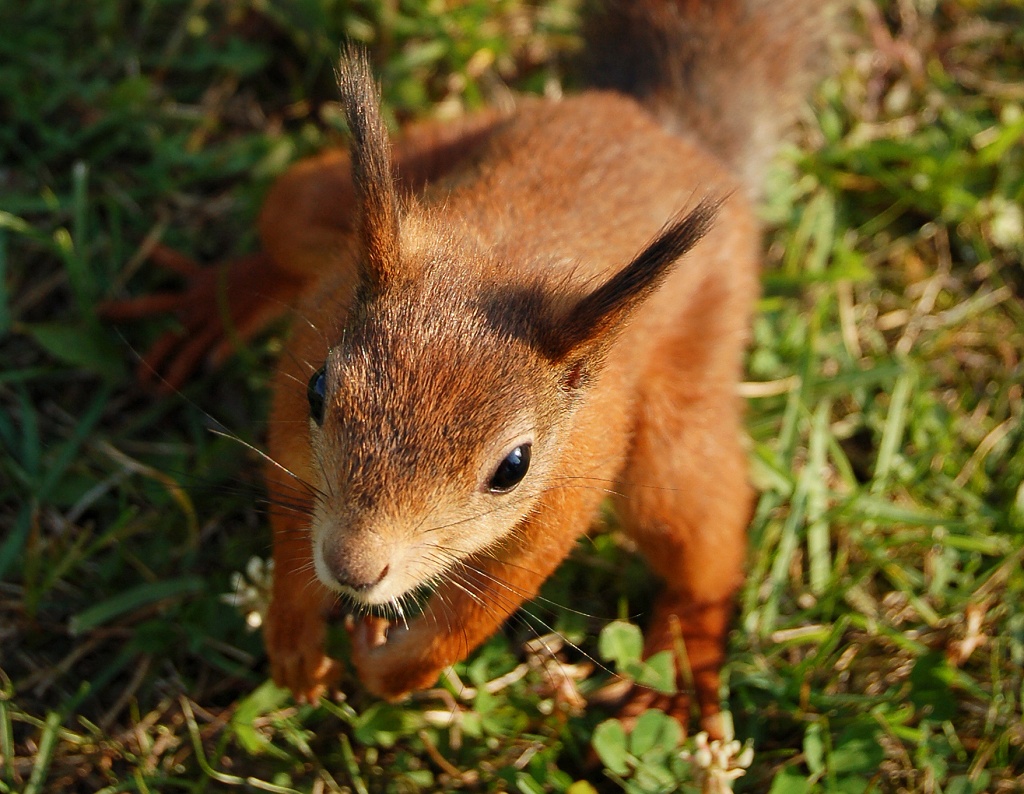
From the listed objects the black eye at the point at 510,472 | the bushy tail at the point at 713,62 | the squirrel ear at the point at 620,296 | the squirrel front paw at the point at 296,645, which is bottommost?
the squirrel front paw at the point at 296,645

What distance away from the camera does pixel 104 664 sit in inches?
139

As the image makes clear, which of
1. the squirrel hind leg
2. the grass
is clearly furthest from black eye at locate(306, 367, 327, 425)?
the squirrel hind leg

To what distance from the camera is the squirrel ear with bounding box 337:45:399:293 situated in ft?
8.24

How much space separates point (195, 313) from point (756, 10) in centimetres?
268

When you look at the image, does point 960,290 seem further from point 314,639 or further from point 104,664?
point 104,664

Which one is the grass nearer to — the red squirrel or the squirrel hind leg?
the squirrel hind leg

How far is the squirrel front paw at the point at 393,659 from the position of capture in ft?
9.93

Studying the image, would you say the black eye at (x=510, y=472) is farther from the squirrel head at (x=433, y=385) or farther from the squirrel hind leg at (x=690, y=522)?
the squirrel hind leg at (x=690, y=522)

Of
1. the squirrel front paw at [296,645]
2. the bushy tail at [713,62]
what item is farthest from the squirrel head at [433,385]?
the bushy tail at [713,62]

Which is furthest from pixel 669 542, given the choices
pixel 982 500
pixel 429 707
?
pixel 982 500

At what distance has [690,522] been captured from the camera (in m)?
3.46

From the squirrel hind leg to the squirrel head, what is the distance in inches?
26.8

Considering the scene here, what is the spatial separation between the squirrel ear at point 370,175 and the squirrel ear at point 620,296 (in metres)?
0.49

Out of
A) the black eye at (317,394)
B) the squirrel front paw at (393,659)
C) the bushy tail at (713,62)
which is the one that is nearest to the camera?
the black eye at (317,394)
